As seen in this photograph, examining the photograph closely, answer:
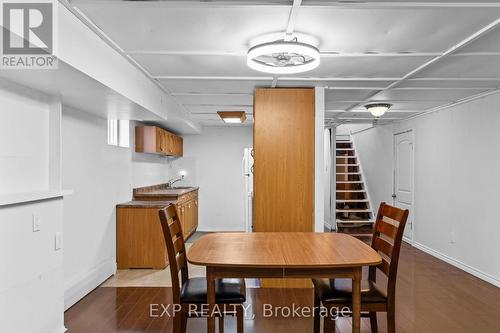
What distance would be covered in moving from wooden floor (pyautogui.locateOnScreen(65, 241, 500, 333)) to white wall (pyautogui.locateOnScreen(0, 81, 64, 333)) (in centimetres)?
51

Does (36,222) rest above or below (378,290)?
above

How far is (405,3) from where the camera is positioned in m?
1.88

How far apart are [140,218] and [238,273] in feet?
9.30

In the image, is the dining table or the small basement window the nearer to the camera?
the dining table

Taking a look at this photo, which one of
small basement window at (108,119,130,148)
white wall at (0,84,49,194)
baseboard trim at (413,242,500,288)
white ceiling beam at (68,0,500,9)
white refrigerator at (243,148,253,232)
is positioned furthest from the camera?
white refrigerator at (243,148,253,232)

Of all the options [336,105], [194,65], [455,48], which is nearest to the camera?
[455,48]

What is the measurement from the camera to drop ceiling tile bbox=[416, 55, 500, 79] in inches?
111

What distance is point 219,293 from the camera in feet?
7.23

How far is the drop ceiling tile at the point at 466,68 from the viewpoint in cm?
282

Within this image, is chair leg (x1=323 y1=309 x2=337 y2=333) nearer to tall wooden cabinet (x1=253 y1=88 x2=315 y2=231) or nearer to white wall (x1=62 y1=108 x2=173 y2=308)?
tall wooden cabinet (x1=253 y1=88 x2=315 y2=231)

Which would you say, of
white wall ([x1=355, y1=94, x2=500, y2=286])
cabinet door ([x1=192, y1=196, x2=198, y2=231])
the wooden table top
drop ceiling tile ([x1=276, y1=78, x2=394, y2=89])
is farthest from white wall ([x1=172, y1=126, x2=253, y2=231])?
the wooden table top

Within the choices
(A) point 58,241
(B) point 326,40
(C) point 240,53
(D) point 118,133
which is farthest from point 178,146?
(B) point 326,40

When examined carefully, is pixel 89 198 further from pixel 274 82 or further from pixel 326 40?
pixel 326 40

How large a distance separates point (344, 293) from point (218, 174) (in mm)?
5464
